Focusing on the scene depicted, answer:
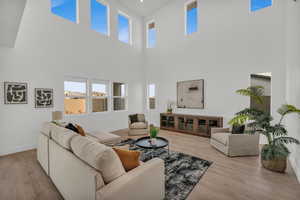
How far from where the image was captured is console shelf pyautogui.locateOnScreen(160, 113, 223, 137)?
4.66 metres

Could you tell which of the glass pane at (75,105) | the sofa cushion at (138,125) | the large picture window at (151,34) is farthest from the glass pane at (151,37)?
the glass pane at (75,105)

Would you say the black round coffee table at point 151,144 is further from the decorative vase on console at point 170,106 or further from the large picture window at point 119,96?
the large picture window at point 119,96

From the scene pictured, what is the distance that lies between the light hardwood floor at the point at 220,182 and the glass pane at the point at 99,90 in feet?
8.94

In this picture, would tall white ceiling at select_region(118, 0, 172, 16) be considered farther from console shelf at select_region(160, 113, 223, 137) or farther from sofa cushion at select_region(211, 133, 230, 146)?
sofa cushion at select_region(211, 133, 230, 146)

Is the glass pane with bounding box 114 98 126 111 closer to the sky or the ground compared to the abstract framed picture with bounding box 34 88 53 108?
closer to the ground

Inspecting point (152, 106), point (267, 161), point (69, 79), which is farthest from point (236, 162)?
point (69, 79)

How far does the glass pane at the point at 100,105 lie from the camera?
17.1 ft

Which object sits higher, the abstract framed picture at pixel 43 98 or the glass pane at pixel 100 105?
the abstract framed picture at pixel 43 98

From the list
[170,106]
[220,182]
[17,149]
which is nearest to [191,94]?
[170,106]

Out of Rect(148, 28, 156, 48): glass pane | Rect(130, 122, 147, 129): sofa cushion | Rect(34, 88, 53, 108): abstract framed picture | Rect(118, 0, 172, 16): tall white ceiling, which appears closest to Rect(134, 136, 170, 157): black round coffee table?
Rect(130, 122, 147, 129): sofa cushion

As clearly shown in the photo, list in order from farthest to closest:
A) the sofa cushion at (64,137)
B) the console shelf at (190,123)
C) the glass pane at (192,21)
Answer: the glass pane at (192,21)
the console shelf at (190,123)
the sofa cushion at (64,137)

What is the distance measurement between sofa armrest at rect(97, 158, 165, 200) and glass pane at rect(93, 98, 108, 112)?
13.7ft

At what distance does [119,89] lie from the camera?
19.8 ft

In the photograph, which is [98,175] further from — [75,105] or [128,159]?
[75,105]
